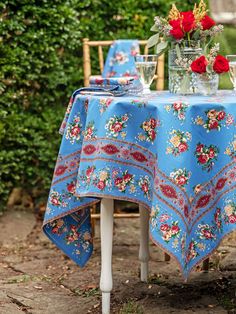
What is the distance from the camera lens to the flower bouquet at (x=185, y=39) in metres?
3.37

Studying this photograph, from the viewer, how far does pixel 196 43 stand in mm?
3432

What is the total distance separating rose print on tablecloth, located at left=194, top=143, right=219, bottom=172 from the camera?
2994 millimetres

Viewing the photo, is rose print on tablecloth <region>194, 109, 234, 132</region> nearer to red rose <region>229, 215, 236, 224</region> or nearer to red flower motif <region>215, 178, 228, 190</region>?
red flower motif <region>215, 178, 228, 190</region>

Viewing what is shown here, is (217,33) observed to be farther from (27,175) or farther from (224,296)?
(27,175)

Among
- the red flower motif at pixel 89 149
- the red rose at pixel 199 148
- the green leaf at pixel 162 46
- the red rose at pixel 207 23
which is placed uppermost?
the red rose at pixel 207 23

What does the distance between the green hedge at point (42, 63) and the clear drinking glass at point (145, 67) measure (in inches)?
64.9

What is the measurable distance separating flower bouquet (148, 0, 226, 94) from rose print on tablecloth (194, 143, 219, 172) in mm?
479

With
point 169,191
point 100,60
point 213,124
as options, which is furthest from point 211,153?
point 100,60

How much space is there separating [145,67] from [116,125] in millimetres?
459

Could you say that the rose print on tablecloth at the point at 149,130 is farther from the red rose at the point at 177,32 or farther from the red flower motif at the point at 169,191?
the red rose at the point at 177,32

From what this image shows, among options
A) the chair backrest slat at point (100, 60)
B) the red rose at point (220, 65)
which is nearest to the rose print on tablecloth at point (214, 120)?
the red rose at point (220, 65)

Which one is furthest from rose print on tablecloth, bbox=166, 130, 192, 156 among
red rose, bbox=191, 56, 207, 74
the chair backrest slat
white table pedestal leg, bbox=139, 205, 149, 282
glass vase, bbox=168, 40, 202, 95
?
the chair backrest slat

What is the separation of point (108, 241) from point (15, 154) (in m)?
1.99

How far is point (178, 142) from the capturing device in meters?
2.97
